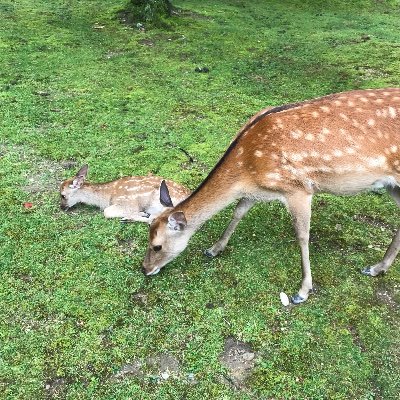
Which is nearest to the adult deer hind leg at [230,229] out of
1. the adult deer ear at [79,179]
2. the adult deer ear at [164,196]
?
the adult deer ear at [164,196]

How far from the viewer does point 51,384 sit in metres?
3.07

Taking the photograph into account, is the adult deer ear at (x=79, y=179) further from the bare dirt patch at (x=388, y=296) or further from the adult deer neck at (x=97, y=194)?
the bare dirt patch at (x=388, y=296)

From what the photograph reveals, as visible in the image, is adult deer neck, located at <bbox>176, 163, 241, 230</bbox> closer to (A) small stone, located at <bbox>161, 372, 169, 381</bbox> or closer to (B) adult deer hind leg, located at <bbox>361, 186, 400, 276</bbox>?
(A) small stone, located at <bbox>161, 372, 169, 381</bbox>

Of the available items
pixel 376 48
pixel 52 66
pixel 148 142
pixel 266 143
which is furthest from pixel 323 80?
pixel 266 143

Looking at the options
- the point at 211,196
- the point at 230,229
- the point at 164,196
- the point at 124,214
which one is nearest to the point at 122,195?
the point at 124,214

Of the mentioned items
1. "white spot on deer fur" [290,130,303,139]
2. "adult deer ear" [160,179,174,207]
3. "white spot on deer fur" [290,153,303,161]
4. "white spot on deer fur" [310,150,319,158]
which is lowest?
"adult deer ear" [160,179,174,207]

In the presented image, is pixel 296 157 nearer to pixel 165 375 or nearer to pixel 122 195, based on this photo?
pixel 165 375

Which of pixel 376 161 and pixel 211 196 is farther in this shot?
pixel 211 196

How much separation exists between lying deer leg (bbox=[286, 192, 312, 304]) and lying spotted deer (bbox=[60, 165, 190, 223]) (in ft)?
4.00

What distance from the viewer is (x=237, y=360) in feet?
10.7

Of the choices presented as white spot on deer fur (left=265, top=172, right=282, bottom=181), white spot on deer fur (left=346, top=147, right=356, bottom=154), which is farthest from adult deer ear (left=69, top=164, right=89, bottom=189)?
white spot on deer fur (left=346, top=147, right=356, bottom=154)

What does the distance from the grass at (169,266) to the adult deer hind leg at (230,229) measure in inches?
2.8

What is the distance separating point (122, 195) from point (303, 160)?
1834 millimetres

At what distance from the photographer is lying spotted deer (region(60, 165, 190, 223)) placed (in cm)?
461
